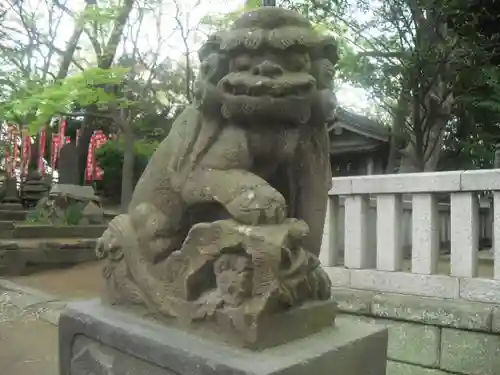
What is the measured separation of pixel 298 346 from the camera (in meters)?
1.64

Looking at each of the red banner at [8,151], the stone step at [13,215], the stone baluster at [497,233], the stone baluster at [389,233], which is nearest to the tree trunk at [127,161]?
the stone step at [13,215]

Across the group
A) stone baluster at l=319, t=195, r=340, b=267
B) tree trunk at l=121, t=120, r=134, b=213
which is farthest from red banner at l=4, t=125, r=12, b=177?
stone baluster at l=319, t=195, r=340, b=267

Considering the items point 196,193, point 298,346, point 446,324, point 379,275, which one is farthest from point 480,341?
point 196,193

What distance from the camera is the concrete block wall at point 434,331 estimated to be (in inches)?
111

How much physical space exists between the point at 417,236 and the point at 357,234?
43 centimetres

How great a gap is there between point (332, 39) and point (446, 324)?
6.24 ft

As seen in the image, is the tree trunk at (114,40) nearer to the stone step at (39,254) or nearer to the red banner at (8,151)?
the stone step at (39,254)

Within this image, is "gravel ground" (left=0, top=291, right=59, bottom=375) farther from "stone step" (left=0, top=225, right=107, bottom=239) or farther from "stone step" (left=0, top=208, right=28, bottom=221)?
"stone step" (left=0, top=208, right=28, bottom=221)

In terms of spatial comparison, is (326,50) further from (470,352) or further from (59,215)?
(59,215)

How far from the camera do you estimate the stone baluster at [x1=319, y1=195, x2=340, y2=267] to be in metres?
3.60

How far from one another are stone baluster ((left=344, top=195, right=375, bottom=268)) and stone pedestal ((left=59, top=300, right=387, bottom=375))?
1.51 m

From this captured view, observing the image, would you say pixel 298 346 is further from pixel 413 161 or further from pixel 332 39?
pixel 413 161

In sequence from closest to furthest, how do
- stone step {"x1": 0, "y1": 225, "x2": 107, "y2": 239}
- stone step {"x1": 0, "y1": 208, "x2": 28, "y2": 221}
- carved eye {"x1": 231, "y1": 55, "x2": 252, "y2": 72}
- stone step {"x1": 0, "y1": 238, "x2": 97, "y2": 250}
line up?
1. carved eye {"x1": 231, "y1": 55, "x2": 252, "y2": 72}
2. stone step {"x1": 0, "y1": 238, "x2": 97, "y2": 250}
3. stone step {"x1": 0, "y1": 225, "x2": 107, "y2": 239}
4. stone step {"x1": 0, "y1": 208, "x2": 28, "y2": 221}

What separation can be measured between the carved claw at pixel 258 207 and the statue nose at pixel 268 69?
15.6 inches
